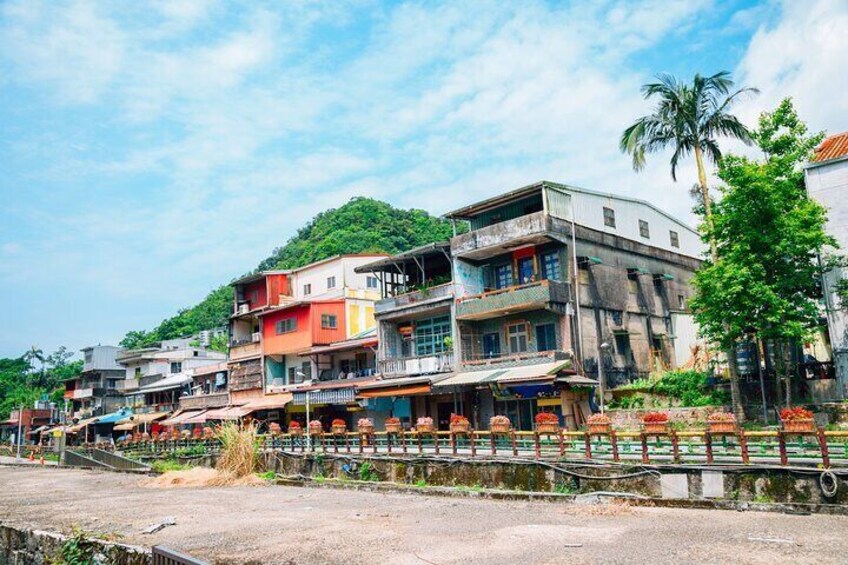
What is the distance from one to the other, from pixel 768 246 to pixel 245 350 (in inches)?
1403

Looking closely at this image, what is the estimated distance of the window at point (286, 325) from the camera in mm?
45250

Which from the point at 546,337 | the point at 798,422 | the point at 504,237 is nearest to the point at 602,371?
the point at 546,337

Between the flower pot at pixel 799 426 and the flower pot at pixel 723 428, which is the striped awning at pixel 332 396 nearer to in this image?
the flower pot at pixel 723 428

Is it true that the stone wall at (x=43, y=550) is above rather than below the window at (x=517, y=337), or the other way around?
below

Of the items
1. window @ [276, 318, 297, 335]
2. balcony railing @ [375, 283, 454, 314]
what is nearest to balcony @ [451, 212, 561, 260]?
balcony railing @ [375, 283, 454, 314]

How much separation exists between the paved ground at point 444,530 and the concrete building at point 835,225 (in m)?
12.7

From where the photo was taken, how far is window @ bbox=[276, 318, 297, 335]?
148 ft

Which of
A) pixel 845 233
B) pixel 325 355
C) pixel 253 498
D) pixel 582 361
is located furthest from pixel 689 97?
pixel 325 355

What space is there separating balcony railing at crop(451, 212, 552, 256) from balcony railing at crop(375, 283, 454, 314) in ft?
6.41

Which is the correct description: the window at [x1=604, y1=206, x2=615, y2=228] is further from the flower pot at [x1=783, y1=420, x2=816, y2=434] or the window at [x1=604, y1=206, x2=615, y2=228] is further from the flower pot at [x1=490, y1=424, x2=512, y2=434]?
the flower pot at [x1=783, y1=420, x2=816, y2=434]

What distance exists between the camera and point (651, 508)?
14.8m

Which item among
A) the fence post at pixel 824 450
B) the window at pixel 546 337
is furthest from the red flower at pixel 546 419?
the window at pixel 546 337

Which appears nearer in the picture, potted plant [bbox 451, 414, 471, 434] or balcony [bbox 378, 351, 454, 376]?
potted plant [bbox 451, 414, 471, 434]

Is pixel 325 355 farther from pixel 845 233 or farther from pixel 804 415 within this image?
pixel 804 415
